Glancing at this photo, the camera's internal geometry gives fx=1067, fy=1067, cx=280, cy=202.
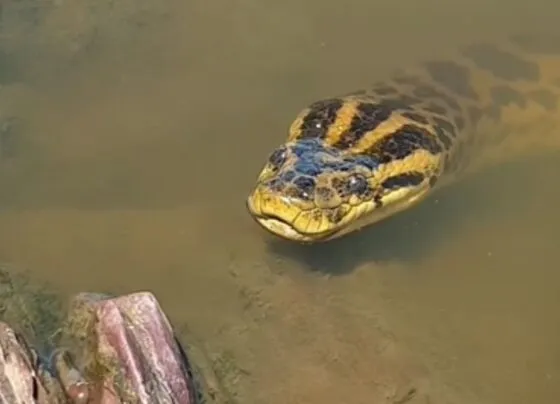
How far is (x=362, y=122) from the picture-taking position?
4.59 meters

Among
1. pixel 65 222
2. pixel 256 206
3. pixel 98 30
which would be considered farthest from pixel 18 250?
pixel 98 30

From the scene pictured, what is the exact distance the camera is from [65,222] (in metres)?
4.34

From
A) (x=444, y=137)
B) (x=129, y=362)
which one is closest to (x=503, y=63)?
(x=444, y=137)

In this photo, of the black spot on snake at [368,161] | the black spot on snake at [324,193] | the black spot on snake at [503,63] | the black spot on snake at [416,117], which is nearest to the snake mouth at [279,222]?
the black spot on snake at [324,193]

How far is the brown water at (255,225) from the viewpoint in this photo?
3869mm

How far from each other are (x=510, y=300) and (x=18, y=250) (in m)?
1.95

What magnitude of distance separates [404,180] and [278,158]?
0.57 meters

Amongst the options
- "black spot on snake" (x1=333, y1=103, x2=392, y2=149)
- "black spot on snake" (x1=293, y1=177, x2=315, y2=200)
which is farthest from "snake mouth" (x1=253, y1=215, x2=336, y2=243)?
"black spot on snake" (x1=333, y1=103, x2=392, y2=149)

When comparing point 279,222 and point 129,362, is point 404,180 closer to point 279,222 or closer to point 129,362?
point 279,222

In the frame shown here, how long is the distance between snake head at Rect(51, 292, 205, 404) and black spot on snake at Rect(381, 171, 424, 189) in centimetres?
130

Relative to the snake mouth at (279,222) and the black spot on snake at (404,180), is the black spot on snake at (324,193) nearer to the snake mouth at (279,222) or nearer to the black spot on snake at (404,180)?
the snake mouth at (279,222)

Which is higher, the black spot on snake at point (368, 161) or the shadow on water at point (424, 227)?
→ the black spot on snake at point (368, 161)

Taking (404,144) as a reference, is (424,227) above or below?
below

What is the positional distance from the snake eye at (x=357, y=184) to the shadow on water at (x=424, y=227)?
0.26 metres
